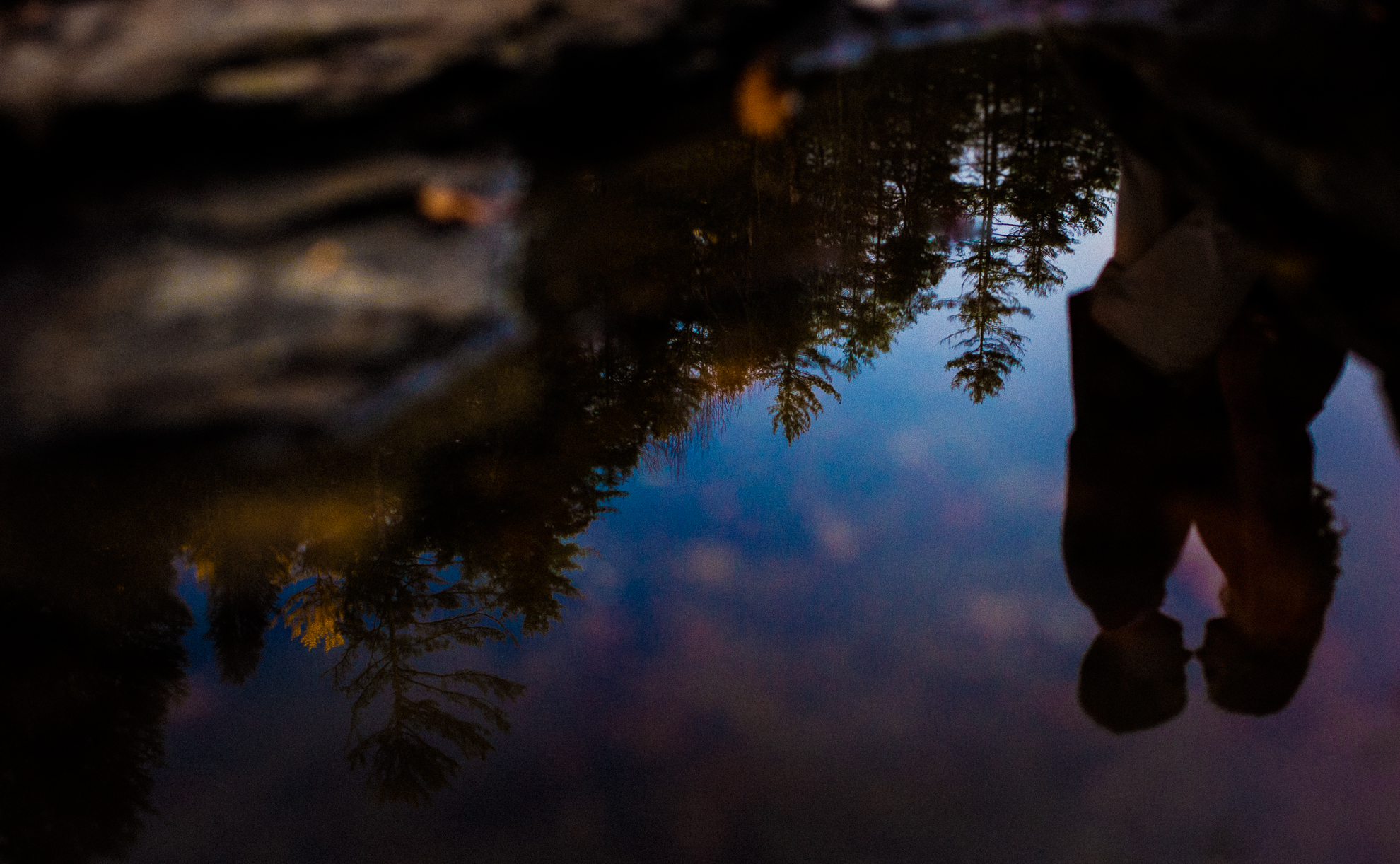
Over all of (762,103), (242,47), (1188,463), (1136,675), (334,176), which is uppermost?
(762,103)

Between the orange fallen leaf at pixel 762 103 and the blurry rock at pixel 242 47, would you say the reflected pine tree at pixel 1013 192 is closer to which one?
the orange fallen leaf at pixel 762 103

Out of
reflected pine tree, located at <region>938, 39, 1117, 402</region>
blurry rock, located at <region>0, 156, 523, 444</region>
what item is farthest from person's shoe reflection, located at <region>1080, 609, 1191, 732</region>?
blurry rock, located at <region>0, 156, 523, 444</region>

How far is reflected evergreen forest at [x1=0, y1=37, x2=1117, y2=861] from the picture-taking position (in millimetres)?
1668

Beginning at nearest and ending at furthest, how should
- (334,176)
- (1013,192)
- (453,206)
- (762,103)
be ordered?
1. (334,176)
2. (453,206)
3. (762,103)
4. (1013,192)

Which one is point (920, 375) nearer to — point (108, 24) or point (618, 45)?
point (618, 45)

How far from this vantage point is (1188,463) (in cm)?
210

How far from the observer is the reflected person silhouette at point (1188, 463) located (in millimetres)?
1710

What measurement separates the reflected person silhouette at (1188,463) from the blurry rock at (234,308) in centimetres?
176

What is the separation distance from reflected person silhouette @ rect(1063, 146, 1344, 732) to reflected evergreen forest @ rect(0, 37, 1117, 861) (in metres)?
0.36

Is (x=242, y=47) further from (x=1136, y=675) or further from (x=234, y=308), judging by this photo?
(x=1136, y=675)

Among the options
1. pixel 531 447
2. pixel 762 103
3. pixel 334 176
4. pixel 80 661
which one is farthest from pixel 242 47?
A: pixel 762 103

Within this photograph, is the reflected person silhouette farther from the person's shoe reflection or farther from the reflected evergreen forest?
the reflected evergreen forest

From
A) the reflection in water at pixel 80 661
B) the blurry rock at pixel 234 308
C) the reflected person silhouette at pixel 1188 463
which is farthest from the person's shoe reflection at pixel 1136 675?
the reflection in water at pixel 80 661

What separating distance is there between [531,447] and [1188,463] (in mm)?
1768
